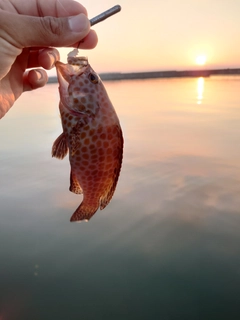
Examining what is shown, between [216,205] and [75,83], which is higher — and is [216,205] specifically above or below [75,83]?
below

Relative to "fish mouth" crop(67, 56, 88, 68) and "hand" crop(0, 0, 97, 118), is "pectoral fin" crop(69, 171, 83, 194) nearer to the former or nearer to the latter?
"fish mouth" crop(67, 56, 88, 68)

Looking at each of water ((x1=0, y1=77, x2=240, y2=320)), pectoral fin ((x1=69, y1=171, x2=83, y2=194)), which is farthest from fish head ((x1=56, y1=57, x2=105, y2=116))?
water ((x1=0, y1=77, x2=240, y2=320))

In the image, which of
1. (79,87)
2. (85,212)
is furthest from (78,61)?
(85,212)

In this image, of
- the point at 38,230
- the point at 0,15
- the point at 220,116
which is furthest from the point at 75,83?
the point at 220,116

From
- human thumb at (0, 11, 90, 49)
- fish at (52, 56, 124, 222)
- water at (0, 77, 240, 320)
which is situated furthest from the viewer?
water at (0, 77, 240, 320)

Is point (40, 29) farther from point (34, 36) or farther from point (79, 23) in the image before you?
point (79, 23)

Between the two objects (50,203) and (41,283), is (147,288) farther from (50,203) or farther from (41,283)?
(50,203)

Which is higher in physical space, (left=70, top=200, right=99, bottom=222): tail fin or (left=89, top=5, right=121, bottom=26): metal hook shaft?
(left=89, top=5, right=121, bottom=26): metal hook shaft
